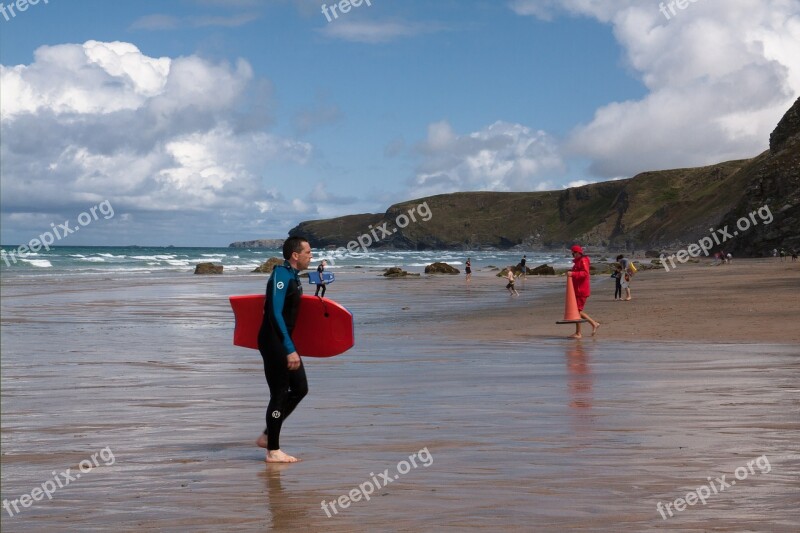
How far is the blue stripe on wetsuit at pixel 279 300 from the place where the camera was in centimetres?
698

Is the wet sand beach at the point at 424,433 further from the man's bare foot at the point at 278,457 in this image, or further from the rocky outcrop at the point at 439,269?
the rocky outcrop at the point at 439,269

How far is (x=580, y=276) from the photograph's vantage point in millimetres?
18141

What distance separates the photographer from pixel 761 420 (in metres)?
8.09

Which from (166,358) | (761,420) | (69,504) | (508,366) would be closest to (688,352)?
(508,366)

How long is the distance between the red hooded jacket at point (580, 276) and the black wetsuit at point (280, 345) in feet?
38.2

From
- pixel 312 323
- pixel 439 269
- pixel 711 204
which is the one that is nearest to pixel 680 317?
pixel 312 323

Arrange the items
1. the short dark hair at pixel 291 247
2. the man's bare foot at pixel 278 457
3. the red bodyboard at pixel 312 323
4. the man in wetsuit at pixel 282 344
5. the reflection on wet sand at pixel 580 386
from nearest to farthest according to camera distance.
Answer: the man's bare foot at pixel 278 457 → the man in wetsuit at pixel 282 344 → the short dark hair at pixel 291 247 → the red bodyboard at pixel 312 323 → the reflection on wet sand at pixel 580 386

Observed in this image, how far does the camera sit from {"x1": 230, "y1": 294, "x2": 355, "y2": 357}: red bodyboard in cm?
747

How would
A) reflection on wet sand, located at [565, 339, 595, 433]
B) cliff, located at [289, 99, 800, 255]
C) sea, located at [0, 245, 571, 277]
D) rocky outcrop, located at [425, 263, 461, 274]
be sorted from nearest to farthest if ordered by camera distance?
1. reflection on wet sand, located at [565, 339, 595, 433]
2. rocky outcrop, located at [425, 263, 461, 274]
3. sea, located at [0, 245, 571, 277]
4. cliff, located at [289, 99, 800, 255]

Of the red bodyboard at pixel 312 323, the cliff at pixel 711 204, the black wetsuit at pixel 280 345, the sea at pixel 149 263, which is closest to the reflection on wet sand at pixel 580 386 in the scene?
the red bodyboard at pixel 312 323

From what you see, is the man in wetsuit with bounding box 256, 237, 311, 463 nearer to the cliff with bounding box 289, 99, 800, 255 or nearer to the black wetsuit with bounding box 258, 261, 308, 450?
the black wetsuit with bounding box 258, 261, 308, 450

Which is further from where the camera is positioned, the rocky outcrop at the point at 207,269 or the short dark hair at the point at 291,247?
the rocky outcrop at the point at 207,269

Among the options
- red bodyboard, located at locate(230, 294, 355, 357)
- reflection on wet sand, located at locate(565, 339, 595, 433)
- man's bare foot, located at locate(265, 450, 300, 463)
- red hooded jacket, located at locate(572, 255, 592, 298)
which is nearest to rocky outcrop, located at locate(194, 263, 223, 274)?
red hooded jacket, located at locate(572, 255, 592, 298)

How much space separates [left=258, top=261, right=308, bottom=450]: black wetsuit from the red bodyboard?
30 cm
